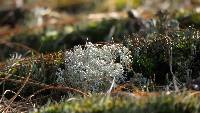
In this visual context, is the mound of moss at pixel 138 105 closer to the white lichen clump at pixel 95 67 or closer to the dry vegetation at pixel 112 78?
the dry vegetation at pixel 112 78

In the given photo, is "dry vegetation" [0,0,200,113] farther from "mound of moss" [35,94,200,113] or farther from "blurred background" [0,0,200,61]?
"blurred background" [0,0,200,61]

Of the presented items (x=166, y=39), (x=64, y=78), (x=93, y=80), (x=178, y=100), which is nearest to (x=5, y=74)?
(x=64, y=78)

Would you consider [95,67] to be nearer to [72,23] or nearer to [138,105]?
[138,105]

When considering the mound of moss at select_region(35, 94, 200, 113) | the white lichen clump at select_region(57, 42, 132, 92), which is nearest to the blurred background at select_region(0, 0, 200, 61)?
the white lichen clump at select_region(57, 42, 132, 92)

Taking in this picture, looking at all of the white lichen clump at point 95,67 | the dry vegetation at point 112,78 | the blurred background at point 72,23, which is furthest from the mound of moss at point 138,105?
the blurred background at point 72,23

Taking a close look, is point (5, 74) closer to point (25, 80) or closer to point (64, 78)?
point (25, 80)

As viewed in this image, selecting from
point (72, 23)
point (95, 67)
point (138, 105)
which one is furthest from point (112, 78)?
point (72, 23)
